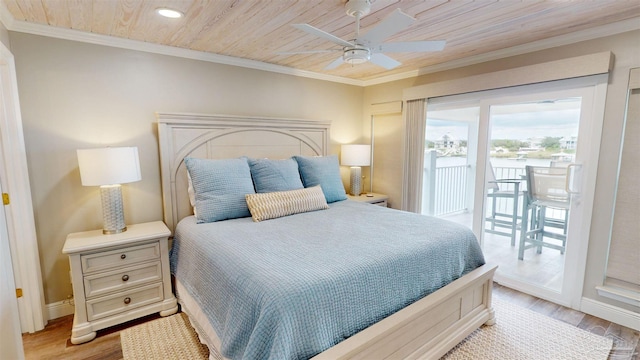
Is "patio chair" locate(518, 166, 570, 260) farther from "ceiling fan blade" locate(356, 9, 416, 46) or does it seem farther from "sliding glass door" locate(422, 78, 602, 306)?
"ceiling fan blade" locate(356, 9, 416, 46)

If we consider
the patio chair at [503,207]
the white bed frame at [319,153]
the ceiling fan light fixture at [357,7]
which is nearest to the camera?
the white bed frame at [319,153]

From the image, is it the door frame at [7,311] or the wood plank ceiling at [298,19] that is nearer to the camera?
the door frame at [7,311]

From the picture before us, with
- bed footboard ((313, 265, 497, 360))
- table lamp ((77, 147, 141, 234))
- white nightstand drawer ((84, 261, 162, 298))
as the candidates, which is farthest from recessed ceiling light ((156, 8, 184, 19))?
bed footboard ((313, 265, 497, 360))

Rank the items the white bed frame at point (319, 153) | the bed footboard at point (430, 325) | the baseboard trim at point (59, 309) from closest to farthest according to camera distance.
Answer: the bed footboard at point (430, 325), the white bed frame at point (319, 153), the baseboard trim at point (59, 309)

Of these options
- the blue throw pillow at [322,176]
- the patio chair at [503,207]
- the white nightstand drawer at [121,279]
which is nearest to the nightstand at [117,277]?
the white nightstand drawer at [121,279]

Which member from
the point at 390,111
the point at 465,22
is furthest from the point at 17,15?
the point at 390,111

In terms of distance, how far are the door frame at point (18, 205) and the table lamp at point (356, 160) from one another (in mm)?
3100

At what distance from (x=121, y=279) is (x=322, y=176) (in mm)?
1982

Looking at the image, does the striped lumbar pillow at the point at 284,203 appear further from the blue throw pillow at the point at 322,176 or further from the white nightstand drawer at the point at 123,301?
the white nightstand drawer at the point at 123,301

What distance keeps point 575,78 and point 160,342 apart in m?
3.86

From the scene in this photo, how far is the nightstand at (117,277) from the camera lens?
213cm

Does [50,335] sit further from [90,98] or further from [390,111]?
[390,111]

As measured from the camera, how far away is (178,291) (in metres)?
2.49

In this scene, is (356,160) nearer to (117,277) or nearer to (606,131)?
(606,131)
